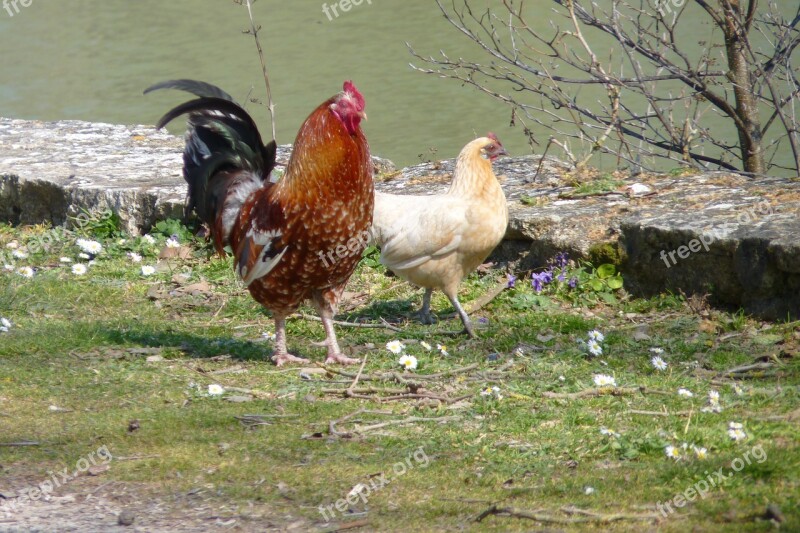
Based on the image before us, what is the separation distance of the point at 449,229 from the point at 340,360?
3.79 feet

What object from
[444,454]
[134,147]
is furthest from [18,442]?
[134,147]

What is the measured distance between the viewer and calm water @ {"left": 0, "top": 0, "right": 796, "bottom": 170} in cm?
1400

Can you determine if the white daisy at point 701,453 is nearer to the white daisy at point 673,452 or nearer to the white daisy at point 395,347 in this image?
the white daisy at point 673,452

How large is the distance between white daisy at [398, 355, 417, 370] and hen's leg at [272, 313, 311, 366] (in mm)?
677

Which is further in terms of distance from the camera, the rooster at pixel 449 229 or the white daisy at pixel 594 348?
the rooster at pixel 449 229

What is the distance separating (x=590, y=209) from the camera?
7.34m

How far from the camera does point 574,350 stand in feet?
19.4

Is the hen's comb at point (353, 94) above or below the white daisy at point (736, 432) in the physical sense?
above

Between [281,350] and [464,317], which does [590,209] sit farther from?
[281,350]

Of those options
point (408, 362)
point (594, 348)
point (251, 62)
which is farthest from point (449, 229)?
point (251, 62)

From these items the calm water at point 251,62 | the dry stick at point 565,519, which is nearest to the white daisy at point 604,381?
the dry stick at point 565,519

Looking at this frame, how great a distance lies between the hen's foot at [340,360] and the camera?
235 inches

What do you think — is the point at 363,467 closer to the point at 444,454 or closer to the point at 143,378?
the point at 444,454

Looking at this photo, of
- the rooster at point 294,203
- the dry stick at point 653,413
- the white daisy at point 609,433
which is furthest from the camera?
the rooster at point 294,203
